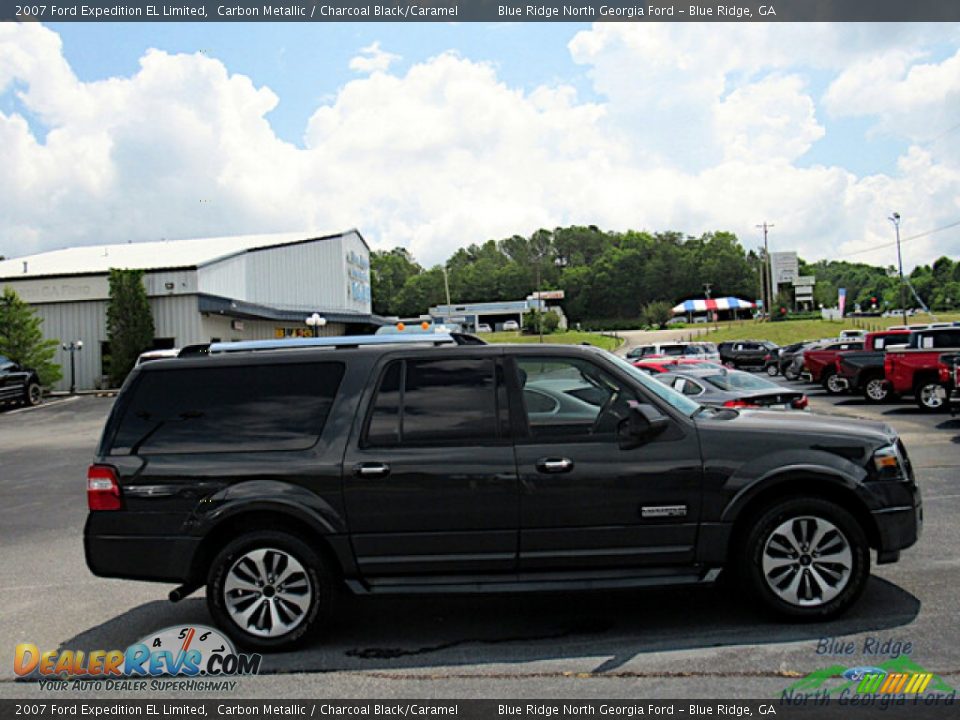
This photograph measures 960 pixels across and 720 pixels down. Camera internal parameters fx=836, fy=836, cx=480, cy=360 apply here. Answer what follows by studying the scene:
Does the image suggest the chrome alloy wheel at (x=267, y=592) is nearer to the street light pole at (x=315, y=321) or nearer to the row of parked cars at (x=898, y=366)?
the row of parked cars at (x=898, y=366)

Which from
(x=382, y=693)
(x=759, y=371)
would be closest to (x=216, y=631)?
(x=382, y=693)

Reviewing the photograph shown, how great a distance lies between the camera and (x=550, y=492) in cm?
514

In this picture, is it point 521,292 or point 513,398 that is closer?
point 513,398

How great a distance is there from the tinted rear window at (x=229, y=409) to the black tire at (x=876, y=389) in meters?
19.8

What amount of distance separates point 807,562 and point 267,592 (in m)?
3.39

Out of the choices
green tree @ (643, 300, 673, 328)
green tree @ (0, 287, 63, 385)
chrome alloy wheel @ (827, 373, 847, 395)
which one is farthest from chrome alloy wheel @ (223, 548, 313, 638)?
green tree @ (643, 300, 673, 328)

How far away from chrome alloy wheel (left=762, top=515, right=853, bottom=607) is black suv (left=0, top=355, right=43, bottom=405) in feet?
98.1

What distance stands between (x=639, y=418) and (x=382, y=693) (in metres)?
2.19

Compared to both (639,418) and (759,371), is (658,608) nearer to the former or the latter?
(639,418)

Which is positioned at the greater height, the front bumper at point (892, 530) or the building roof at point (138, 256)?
the building roof at point (138, 256)

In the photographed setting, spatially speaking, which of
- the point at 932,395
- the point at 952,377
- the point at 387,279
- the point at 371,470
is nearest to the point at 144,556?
the point at 371,470

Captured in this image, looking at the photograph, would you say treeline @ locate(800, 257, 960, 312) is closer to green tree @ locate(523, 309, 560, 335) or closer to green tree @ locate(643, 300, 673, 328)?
green tree @ locate(643, 300, 673, 328)

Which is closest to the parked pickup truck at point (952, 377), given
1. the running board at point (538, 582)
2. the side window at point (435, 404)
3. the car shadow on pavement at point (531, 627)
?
the car shadow on pavement at point (531, 627)
